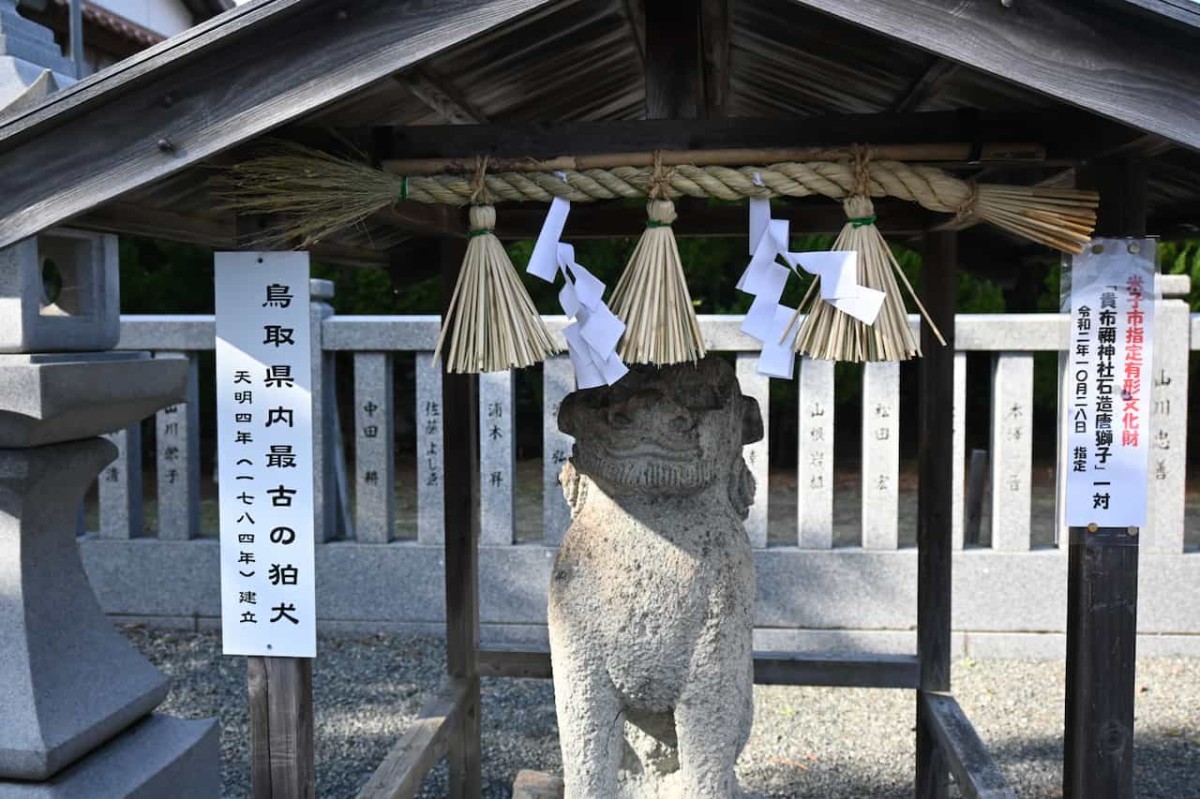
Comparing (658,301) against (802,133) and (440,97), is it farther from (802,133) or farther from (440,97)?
(440,97)

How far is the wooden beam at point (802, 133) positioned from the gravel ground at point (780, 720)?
9.45 feet

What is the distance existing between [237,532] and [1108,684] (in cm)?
198

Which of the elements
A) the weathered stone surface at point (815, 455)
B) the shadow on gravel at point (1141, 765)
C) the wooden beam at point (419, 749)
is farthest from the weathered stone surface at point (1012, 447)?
the wooden beam at point (419, 749)

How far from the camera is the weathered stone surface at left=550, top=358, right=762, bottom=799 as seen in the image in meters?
2.56

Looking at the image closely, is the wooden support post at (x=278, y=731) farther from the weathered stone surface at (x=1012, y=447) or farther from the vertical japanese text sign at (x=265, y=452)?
the weathered stone surface at (x=1012, y=447)

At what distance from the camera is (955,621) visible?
562cm

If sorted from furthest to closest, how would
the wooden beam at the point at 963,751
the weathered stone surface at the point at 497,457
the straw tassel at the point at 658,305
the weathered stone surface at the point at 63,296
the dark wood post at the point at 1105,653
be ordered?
the weathered stone surface at the point at 497,457, the wooden beam at the point at 963,751, the weathered stone surface at the point at 63,296, the dark wood post at the point at 1105,653, the straw tassel at the point at 658,305

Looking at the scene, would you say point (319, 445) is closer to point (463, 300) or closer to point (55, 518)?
point (55, 518)

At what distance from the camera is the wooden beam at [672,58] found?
2359mm

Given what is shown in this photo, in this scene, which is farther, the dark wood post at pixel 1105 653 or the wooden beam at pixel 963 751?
the wooden beam at pixel 963 751

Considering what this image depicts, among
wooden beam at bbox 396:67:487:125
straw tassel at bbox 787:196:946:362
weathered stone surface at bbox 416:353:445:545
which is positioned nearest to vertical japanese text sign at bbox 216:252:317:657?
wooden beam at bbox 396:67:487:125

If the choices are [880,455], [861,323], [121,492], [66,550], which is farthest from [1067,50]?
[121,492]

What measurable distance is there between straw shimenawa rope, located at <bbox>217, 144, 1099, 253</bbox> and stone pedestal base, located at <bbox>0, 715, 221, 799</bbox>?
167 cm

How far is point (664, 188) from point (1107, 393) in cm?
107
